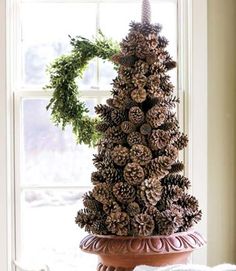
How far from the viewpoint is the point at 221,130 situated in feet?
7.59

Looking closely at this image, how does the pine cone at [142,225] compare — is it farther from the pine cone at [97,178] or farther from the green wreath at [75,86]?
the green wreath at [75,86]

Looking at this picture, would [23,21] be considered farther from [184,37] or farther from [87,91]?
[184,37]

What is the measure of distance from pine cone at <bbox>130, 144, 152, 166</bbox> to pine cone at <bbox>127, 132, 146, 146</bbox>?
0.02 metres

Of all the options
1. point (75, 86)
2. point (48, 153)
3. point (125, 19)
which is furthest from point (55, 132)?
point (125, 19)

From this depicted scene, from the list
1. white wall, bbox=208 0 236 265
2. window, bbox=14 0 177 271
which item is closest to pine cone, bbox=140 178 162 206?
white wall, bbox=208 0 236 265

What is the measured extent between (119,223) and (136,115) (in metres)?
0.34

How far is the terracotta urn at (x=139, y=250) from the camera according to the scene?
1.73 m

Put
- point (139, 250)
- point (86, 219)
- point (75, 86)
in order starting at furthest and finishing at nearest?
1. point (75, 86)
2. point (86, 219)
3. point (139, 250)

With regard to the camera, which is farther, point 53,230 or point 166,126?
point 53,230

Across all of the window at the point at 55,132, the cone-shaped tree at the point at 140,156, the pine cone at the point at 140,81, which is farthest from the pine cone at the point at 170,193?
the window at the point at 55,132

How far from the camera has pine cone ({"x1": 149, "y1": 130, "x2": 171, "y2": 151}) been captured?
1.78 meters

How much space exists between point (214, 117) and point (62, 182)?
699mm

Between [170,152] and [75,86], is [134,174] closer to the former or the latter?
[170,152]

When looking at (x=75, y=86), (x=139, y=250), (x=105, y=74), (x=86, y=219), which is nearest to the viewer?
(x=139, y=250)
